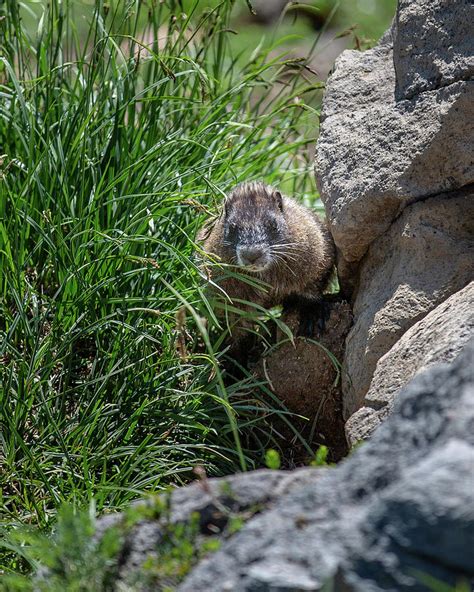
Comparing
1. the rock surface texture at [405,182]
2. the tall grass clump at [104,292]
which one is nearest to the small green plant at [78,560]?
the tall grass clump at [104,292]

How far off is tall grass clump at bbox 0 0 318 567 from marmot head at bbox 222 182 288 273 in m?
0.14

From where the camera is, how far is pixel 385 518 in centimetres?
202

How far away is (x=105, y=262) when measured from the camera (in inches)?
170

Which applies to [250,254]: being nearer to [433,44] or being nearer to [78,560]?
[433,44]

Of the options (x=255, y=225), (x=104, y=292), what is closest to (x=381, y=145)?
(x=255, y=225)

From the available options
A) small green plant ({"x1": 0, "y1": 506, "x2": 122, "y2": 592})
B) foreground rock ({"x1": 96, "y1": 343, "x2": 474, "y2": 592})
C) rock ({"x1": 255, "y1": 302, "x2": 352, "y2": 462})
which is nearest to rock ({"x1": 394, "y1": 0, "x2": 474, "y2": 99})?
rock ({"x1": 255, "y1": 302, "x2": 352, "y2": 462})

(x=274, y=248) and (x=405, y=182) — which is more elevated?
(x=405, y=182)

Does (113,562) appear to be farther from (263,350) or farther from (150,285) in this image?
(263,350)

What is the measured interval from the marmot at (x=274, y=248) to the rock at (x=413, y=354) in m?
1.01

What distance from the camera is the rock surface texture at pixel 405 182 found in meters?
4.09

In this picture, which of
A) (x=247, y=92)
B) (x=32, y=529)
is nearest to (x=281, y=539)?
(x=32, y=529)

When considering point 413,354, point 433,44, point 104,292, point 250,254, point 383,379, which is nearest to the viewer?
point 413,354

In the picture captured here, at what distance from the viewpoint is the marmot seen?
484 cm

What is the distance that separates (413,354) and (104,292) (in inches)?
57.8
